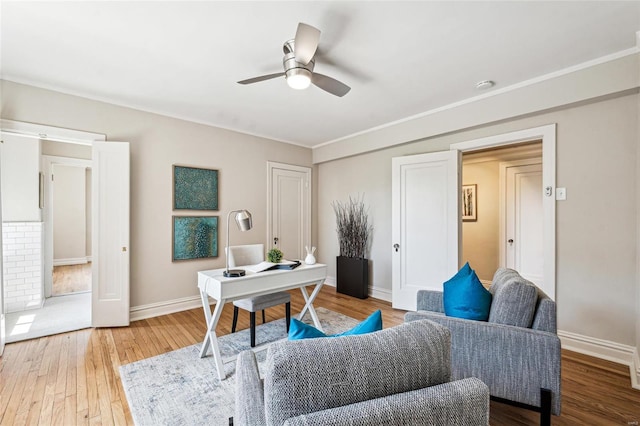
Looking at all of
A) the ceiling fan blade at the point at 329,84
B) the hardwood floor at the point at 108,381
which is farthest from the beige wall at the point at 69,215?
the ceiling fan blade at the point at 329,84

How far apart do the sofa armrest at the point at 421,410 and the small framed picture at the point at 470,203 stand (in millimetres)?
4979

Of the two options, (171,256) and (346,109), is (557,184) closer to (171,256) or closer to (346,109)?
(346,109)

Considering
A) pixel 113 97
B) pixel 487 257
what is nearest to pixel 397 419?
pixel 113 97

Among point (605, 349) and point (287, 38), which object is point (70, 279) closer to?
point (287, 38)

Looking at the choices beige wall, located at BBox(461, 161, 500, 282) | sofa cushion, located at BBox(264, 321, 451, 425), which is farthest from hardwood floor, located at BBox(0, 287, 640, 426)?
beige wall, located at BBox(461, 161, 500, 282)

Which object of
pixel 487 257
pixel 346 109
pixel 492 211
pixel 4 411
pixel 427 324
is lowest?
pixel 4 411

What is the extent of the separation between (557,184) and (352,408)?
311cm

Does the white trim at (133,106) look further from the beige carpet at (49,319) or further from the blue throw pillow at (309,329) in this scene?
the blue throw pillow at (309,329)

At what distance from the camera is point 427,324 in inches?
38.1

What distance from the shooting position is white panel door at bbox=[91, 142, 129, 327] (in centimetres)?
313

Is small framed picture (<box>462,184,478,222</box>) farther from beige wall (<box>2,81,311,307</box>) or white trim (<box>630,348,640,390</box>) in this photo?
beige wall (<box>2,81,311,307</box>)

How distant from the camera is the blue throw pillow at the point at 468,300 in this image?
1871 mm

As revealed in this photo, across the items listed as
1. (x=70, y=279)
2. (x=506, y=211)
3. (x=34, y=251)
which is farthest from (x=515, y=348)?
(x=70, y=279)

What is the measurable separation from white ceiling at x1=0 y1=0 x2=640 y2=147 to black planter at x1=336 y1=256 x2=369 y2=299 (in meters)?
2.38
